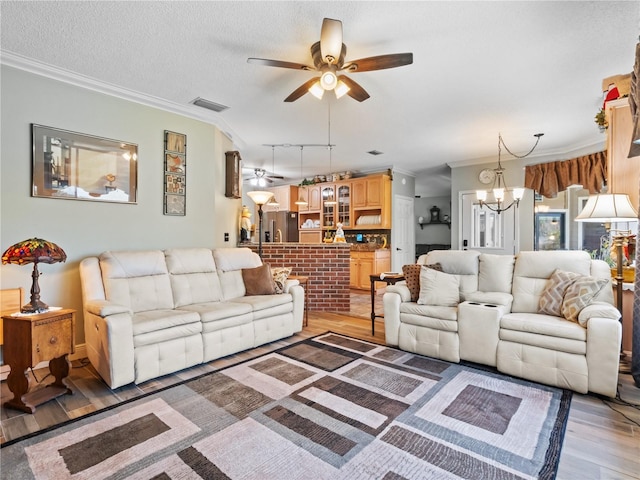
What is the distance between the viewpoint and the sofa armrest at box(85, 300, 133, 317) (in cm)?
243

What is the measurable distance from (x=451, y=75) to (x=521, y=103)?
1.24 m

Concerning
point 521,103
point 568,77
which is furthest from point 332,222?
point 568,77

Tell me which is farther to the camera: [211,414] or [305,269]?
[305,269]

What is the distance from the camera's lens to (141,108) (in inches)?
140

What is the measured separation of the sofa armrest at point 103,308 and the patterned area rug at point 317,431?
67cm

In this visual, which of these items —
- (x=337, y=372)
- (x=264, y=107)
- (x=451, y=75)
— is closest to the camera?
(x=337, y=372)

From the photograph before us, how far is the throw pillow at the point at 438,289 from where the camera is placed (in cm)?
318

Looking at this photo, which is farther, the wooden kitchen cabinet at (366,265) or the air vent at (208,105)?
the wooden kitchen cabinet at (366,265)

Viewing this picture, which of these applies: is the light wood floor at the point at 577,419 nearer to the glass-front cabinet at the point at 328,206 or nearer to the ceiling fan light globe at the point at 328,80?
the ceiling fan light globe at the point at 328,80

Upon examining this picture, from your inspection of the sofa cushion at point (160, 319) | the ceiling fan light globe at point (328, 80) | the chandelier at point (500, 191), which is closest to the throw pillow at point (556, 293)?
the chandelier at point (500, 191)

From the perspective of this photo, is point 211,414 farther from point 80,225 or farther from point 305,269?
point 305,269

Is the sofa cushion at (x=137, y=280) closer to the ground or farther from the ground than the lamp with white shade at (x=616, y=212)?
closer to the ground

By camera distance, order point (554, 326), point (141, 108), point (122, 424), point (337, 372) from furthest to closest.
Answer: point (141, 108) → point (337, 372) → point (554, 326) → point (122, 424)

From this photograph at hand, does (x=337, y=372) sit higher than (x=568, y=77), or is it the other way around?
(x=568, y=77)
